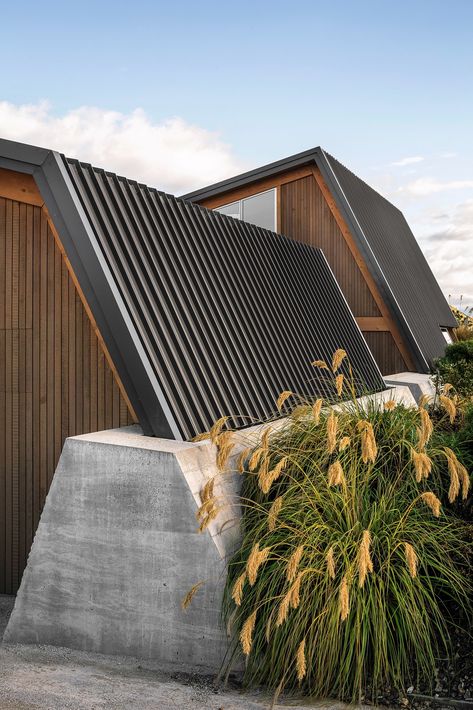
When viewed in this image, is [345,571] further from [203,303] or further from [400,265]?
[400,265]

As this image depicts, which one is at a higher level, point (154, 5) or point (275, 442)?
point (154, 5)

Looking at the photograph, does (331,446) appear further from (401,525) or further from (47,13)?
(47,13)

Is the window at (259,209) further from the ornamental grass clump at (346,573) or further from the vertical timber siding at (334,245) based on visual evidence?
the ornamental grass clump at (346,573)

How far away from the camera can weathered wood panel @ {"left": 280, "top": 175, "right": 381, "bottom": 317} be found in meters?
17.5

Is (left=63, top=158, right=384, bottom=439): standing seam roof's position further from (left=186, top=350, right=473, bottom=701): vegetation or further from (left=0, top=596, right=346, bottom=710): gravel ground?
(left=0, top=596, right=346, bottom=710): gravel ground

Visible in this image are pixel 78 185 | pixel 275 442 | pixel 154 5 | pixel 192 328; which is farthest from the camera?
pixel 154 5

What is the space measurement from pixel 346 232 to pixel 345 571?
13.2 m

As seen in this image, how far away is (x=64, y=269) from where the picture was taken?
7.83m

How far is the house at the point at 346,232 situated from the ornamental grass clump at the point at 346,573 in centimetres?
1133

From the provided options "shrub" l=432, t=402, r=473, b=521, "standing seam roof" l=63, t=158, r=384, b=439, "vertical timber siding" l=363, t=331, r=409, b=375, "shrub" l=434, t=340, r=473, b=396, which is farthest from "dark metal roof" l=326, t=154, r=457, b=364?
"shrub" l=432, t=402, r=473, b=521

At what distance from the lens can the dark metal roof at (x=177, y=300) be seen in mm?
6676

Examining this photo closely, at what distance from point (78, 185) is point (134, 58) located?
32.4 ft

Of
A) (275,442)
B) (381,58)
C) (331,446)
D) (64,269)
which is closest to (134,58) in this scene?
(381,58)

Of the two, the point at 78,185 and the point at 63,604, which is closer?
the point at 63,604
